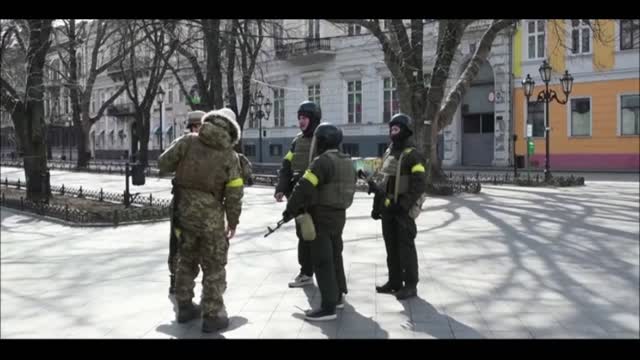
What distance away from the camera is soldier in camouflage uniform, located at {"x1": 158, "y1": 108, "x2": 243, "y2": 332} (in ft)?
17.5

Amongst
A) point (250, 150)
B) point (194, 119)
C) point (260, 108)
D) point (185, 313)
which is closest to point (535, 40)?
point (260, 108)

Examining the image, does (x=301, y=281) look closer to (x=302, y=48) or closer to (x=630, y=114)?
(x=630, y=114)

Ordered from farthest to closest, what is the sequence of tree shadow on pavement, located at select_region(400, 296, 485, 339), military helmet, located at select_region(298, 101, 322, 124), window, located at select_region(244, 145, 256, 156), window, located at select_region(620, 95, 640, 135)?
window, located at select_region(244, 145, 256, 156), window, located at select_region(620, 95, 640, 135), military helmet, located at select_region(298, 101, 322, 124), tree shadow on pavement, located at select_region(400, 296, 485, 339)

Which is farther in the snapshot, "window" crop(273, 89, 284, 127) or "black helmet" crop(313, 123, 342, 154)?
"window" crop(273, 89, 284, 127)

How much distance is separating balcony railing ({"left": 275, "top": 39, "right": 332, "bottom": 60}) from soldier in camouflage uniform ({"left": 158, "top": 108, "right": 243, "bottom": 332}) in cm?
3631

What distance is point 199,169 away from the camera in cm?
533

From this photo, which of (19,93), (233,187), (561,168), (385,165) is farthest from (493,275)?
(561,168)

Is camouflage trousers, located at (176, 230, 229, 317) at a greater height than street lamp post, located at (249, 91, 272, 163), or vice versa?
street lamp post, located at (249, 91, 272, 163)

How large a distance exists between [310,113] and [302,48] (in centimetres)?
3667

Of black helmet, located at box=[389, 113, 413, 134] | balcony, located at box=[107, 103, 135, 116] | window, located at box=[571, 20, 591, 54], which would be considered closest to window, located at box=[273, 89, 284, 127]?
balcony, located at box=[107, 103, 135, 116]

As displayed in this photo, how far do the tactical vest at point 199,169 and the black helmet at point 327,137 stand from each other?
1019 millimetres

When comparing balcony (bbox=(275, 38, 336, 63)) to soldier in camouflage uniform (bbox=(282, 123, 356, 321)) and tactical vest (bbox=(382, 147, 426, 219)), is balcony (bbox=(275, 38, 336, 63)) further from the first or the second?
soldier in camouflage uniform (bbox=(282, 123, 356, 321))

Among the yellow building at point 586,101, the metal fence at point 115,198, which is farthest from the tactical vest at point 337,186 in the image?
the yellow building at point 586,101
